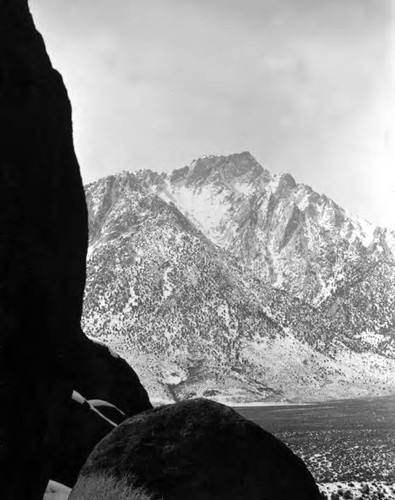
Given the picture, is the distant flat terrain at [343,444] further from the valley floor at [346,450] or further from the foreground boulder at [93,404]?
the foreground boulder at [93,404]

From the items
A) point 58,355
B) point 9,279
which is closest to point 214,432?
point 58,355

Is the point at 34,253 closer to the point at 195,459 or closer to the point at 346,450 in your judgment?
the point at 195,459

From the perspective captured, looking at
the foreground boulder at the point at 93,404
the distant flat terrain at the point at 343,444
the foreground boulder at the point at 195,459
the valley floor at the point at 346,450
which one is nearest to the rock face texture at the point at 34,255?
the foreground boulder at the point at 195,459

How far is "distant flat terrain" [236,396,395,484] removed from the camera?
73000mm

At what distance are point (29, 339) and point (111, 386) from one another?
15.5m

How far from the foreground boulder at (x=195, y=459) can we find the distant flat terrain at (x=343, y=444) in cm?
5402

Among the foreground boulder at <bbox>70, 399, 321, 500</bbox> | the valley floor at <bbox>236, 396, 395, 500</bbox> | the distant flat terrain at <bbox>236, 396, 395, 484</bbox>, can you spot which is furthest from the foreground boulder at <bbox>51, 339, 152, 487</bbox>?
the distant flat terrain at <bbox>236, 396, 395, 484</bbox>

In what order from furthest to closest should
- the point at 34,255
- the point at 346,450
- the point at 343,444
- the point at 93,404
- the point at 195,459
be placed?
the point at 343,444
the point at 346,450
the point at 93,404
the point at 34,255
the point at 195,459

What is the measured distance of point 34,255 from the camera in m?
16.7

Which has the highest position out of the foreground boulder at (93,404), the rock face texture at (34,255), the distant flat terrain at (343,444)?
the rock face texture at (34,255)

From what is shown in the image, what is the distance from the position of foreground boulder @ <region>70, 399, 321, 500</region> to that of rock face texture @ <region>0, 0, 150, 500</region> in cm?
171

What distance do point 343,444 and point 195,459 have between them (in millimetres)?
91216

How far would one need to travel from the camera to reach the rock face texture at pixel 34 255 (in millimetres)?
15906

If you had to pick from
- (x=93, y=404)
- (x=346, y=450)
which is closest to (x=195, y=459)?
(x=93, y=404)
